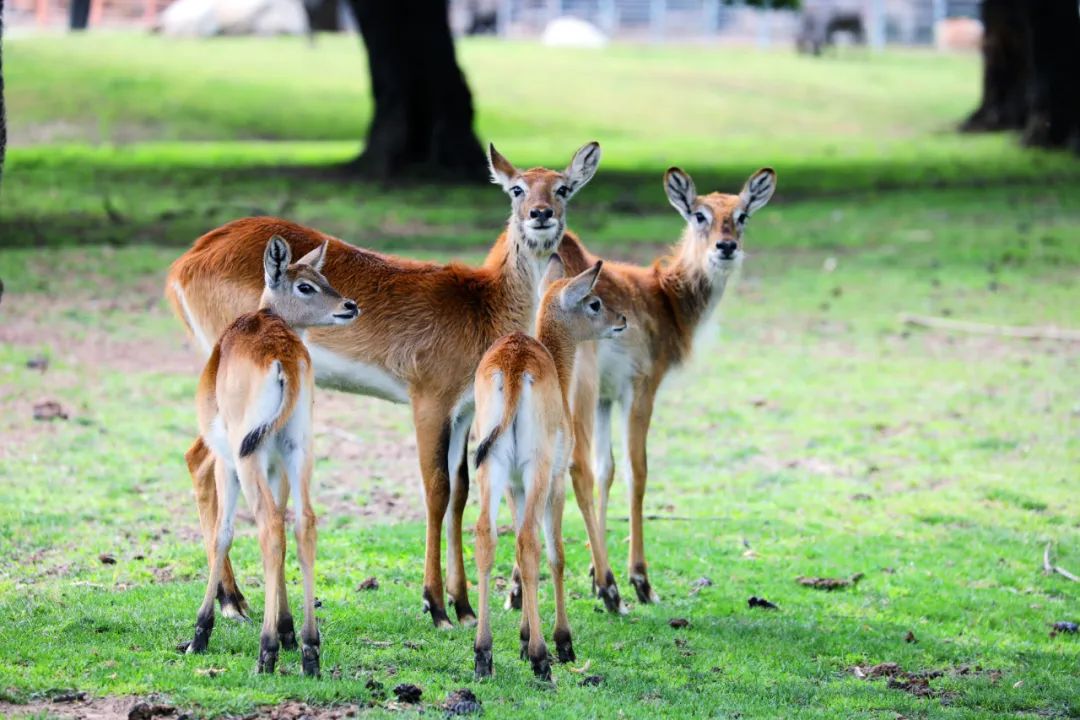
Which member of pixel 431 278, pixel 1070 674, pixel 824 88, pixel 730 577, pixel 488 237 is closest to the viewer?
pixel 1070 674

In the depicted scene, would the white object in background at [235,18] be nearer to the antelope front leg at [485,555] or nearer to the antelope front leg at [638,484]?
the antelope front leg at [638,484]

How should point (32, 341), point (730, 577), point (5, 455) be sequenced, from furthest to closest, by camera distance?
point (32, 341)
point (5, 455)
point (730, 577)

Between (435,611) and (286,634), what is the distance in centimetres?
101

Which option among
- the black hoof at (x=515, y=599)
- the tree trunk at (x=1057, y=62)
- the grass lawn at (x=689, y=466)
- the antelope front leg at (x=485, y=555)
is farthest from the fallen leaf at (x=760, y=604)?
the tree trunk at (x=1057, y=62)

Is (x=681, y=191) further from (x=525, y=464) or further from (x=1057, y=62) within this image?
(x=1057, y=62)

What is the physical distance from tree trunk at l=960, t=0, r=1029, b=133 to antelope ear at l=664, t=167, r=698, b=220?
23.3 metres

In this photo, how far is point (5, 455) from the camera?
10.2 metres

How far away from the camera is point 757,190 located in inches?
367

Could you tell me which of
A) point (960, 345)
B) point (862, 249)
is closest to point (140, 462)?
point (960, 345)

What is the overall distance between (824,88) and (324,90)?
13.7 meters

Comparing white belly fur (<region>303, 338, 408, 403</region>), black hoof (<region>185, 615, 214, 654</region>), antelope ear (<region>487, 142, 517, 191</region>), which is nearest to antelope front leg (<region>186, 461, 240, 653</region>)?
black hoof (<region>185, 615, 214, 654</region>)

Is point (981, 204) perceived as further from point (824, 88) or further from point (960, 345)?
point (824, 88)

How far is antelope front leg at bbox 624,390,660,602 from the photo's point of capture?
811 cm

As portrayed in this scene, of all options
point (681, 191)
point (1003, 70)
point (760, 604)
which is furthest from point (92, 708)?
point (1003, 70)
